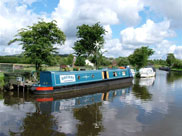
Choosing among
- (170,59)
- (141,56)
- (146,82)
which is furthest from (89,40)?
(170,59)

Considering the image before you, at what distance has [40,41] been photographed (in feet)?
65.6

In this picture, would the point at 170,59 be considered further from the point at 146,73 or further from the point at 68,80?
the point at 68,80

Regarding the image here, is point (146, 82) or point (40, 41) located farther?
point (146, 82)

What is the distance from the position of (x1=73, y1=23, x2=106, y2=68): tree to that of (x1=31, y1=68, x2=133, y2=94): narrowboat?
1011 cm

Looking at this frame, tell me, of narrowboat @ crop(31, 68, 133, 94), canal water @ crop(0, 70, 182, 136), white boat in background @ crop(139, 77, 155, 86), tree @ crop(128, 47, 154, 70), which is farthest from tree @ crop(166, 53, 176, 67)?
canal water @ crop(0, 70, 182, 136)

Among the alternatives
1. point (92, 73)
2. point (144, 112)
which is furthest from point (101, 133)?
point (92, 73)

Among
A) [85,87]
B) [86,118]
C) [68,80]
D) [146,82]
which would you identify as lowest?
[86,118]

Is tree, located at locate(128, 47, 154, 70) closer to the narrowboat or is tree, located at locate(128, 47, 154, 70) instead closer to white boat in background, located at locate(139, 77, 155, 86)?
white boat in background, located at locate(139, 77, 155, 86)

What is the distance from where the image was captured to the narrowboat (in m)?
17.6

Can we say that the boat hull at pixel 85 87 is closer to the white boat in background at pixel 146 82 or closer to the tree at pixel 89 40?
the white boat in background at pixel 146 82

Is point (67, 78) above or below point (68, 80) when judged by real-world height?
above

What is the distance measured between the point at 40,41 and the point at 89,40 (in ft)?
50.0

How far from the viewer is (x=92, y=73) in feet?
74.3

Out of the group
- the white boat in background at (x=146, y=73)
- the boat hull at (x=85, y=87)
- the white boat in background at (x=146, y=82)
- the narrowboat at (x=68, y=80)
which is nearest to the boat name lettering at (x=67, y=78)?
the narrowboat at (x=68, y=80)
